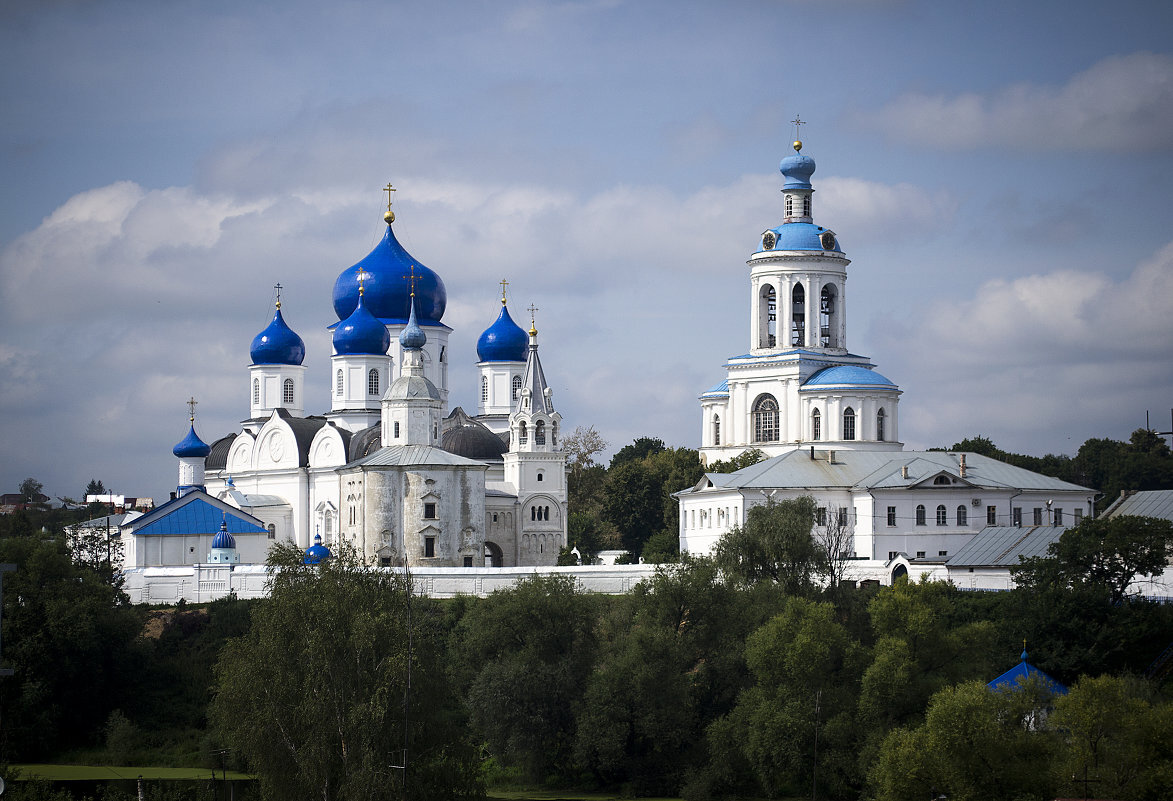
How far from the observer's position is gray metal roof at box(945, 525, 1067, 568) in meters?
36.4

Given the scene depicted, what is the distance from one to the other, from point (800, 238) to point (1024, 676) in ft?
88.2

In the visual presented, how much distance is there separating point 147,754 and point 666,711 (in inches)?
414

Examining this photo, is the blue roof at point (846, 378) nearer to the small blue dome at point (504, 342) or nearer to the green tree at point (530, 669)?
the small blue dome at point (504, 342)

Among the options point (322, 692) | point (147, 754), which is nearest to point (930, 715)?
point (322, 692)

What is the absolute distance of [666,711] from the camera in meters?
29.9

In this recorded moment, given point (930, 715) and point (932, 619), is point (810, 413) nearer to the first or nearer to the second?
point (932, 619)

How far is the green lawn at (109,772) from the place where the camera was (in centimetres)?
3078

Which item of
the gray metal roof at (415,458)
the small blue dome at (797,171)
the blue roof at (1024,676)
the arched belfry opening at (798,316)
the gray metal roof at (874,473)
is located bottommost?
the blue roof at (1024,676)

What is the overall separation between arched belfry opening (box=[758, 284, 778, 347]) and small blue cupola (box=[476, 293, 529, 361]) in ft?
24.3

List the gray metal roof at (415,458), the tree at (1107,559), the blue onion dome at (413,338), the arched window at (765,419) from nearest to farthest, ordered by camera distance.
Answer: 1. the tree at (1107,559)
2. the gray metal roof at (415,458)
3. the blue onion dome at (413,338)
4. the arched window at (765,419)

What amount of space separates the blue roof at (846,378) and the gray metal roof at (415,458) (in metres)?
11.4

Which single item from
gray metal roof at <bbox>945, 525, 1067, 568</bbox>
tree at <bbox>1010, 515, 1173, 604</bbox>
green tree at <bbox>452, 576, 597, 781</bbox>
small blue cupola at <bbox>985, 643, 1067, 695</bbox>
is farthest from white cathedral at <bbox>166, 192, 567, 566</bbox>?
small blue cupola at <bbox>985, 643, 1067, 695</bbox>

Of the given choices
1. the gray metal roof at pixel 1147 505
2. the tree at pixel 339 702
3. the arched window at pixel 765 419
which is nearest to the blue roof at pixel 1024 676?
the tree at pixel 339 702

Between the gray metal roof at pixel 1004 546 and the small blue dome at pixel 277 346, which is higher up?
the small blue dome at pixel 277 346
